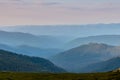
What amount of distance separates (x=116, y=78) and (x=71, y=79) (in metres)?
21.9

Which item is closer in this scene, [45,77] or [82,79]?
[82,79]

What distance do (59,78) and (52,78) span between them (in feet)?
10.8

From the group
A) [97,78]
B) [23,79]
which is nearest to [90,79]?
[97,78]

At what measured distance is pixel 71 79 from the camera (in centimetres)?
11525

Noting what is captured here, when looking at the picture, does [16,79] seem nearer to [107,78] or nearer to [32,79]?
[32,79]

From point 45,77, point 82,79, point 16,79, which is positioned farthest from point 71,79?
point 16,79

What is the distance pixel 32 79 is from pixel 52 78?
7776mm

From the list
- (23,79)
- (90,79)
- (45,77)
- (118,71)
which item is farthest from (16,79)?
(118,71)

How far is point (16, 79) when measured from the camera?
12469 centimetres

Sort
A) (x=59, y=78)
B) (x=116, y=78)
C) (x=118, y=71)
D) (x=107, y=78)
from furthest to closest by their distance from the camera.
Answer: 1. (x=59, y=78)
2. (x=118, y=71)
3. (x=107, y=78)
4. (x=116, y=78)

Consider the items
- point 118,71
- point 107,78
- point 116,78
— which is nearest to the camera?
point 116,78

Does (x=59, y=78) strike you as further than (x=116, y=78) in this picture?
Yes

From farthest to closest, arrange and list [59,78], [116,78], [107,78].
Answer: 1. [59,78]
2. [107,78]
3. [116,78]

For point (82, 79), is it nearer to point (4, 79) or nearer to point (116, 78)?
point (116, 78)
